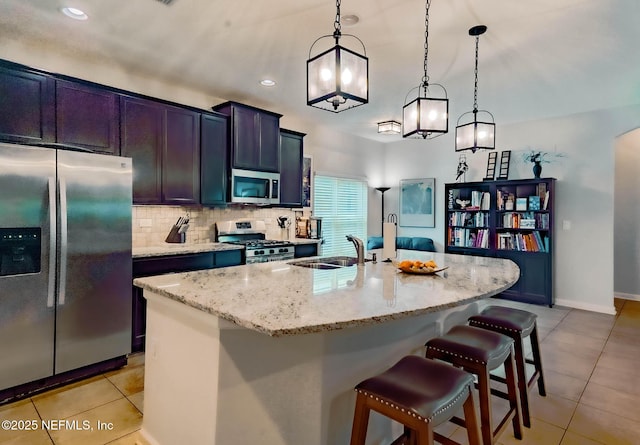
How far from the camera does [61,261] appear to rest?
103 inches

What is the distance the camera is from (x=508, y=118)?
5234 mm

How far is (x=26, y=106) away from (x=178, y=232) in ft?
5.46

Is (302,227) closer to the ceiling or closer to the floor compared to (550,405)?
closer to the ceiling

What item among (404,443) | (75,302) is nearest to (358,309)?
(404,443)

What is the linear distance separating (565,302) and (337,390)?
4.85m

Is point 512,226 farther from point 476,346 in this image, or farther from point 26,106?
point 26,106

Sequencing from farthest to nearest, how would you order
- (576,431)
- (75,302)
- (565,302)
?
(565,302) → (75,302) → (576,431)

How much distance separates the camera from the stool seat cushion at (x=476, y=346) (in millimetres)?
1790

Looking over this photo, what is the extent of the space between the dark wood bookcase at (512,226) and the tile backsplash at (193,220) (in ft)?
9.57

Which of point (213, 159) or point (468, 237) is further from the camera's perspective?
point (468, 237)

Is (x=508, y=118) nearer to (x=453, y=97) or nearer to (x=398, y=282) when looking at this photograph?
(x=453, y=97)

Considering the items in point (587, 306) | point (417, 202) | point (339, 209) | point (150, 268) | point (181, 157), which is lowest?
point (587, 306)

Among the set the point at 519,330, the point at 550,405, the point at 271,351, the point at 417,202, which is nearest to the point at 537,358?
the point at 550,405

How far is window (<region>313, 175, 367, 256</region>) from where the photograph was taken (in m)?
5.81
